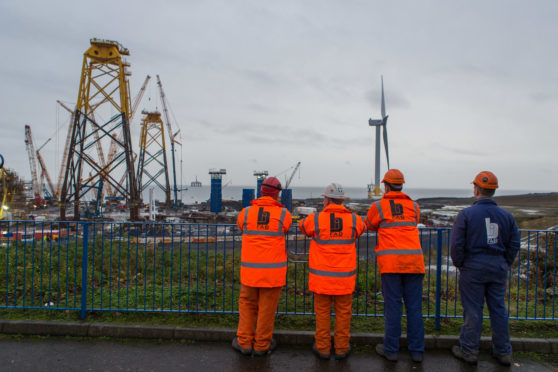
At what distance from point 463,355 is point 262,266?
254 centimetres

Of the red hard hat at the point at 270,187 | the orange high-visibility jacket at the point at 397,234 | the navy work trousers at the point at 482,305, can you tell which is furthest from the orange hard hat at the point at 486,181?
the red hard hat at the point at 270,187

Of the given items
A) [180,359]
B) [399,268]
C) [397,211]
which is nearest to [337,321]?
[399,268]

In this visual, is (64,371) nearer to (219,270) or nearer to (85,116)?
(219,270)

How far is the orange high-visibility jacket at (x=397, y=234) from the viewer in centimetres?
388

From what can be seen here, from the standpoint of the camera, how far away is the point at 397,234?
3.94 meters

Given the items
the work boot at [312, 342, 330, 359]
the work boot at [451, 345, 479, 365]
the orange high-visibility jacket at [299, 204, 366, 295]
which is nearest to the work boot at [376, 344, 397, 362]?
the work boot at [312, 342, 330, 359]

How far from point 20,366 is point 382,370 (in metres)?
3.90

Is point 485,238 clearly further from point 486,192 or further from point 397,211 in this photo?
point 397,211

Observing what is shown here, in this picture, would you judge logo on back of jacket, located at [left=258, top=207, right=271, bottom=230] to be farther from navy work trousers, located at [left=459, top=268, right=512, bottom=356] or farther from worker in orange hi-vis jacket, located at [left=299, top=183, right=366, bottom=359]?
navy work trousers, located at [left=459, top=268, right=512, bottom=356]

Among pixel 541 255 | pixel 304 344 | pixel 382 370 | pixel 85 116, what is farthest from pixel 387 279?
pixel 85 116

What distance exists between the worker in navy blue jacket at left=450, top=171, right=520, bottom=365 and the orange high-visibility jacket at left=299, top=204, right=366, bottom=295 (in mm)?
1185

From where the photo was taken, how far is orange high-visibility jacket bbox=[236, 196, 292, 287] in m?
3.94

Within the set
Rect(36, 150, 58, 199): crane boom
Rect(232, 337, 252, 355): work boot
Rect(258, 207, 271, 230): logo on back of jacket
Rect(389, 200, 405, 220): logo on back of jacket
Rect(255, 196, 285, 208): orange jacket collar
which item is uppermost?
Rect(36, 150, 58, 199): crane boom

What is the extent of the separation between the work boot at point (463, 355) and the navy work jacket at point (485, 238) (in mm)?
1018
